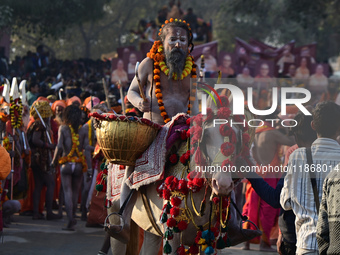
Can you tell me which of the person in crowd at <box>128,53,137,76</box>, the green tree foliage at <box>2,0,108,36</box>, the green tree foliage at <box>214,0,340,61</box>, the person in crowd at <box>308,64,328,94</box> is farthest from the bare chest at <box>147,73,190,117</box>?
the green tree foliage at <box>214,0,340,61</box>

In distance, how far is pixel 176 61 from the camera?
7.38 m

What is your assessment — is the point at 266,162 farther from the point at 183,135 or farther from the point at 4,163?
the point at 183,135

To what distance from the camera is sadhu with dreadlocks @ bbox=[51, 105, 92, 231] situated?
12.3m

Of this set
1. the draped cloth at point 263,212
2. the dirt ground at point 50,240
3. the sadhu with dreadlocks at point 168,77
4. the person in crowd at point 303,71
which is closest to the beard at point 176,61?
the sadhu with dreadlocks at point 168,77

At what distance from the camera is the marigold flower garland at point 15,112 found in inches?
461

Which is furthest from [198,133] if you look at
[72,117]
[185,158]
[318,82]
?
[318,82]

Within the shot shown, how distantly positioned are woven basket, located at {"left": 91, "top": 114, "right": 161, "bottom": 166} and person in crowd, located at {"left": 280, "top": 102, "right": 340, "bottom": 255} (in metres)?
1.81

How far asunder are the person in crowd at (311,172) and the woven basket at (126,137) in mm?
1807

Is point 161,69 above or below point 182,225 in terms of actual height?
above

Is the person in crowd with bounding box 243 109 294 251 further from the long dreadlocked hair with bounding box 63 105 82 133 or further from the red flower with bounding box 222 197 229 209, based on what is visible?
the red flower with bounding box 222 197 229 209

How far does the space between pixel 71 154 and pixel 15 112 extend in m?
1.29

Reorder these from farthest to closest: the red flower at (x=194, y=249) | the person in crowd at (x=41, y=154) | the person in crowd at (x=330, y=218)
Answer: the person in crowd at (x=41, y=154), the red flower at (x=194, y=249), the person in crowd at (x=330, y=218)

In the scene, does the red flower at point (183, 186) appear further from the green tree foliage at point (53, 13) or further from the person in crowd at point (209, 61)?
the green tree foliage at point (53, 13)

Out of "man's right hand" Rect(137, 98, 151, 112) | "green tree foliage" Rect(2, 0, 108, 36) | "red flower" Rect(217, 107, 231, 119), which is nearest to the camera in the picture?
A: "red flower" Rect(217, 107, 231, 119)
